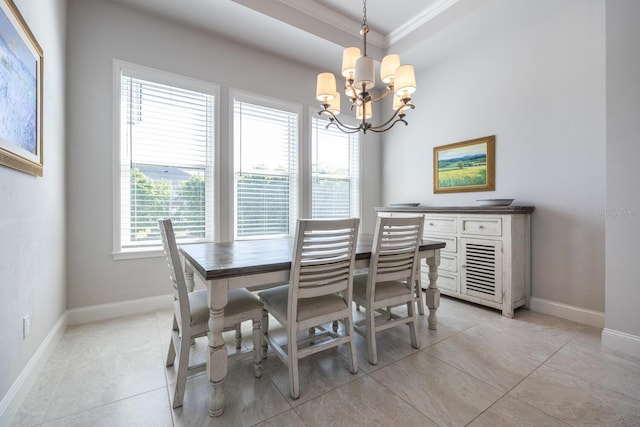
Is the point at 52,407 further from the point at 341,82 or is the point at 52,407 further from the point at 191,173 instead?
the point at 341,82

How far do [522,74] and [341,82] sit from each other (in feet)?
7.78

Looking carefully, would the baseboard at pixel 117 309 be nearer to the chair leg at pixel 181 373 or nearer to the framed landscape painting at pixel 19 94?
the framed landscape painting at pixel 19 94

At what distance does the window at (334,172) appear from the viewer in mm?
4137

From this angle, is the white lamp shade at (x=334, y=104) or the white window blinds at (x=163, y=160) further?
the white window blinds at (x=163, y=160)

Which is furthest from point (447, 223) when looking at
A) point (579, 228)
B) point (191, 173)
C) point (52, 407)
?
point (52, 407)

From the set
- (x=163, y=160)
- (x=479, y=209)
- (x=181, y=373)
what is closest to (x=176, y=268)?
(x=181, y=373)

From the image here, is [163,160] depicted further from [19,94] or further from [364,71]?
[364,71]

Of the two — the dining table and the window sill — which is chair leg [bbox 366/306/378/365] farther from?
the window sill

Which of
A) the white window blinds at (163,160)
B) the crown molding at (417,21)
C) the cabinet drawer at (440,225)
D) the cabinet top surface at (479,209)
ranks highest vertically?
the crown molding at (417,21)

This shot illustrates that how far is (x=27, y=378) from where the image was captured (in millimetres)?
1638

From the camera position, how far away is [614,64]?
2100mm

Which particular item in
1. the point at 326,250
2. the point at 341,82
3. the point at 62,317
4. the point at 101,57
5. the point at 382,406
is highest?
the point at 341,82

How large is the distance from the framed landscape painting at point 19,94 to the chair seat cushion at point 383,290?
218 centimetres

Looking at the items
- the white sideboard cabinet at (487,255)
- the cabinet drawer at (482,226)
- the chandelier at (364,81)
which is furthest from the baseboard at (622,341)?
the chandelier at (364,81)
